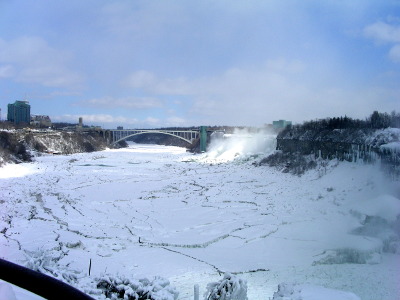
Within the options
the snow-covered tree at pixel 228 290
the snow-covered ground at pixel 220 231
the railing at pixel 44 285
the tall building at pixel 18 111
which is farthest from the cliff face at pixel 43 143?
the railing at pixel 44 285

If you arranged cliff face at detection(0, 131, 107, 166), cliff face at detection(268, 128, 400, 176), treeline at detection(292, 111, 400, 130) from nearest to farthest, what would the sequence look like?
cliff face at detection(268, 128, 400, 176), treeline at detection(292, 111, 400, 130), cliff face at detection(0, 131, 107, 166)

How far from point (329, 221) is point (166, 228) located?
7.22m

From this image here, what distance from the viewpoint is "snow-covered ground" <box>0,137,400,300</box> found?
9398 mm

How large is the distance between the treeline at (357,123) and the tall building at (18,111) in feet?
271

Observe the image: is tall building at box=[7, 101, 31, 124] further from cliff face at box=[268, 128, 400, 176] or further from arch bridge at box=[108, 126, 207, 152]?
cliff face at box=[268, 128, 400, 176]

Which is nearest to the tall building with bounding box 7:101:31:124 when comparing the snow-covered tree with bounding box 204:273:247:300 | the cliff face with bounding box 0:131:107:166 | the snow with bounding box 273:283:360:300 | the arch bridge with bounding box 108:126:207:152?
the cliff face with bounding box 0:131:107:166

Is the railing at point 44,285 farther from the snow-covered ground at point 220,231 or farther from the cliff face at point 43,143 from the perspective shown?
the cliff face at point 43,143

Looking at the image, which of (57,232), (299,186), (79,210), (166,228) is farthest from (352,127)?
(57,232)

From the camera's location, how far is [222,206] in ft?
60.8

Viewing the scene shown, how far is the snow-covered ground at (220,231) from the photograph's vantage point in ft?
30.8

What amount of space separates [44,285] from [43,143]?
6193 centimetres

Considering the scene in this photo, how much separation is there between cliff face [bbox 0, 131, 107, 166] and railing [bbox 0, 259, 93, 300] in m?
39.0

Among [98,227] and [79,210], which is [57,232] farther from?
[79,210]

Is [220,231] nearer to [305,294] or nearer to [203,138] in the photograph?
[305,294]
